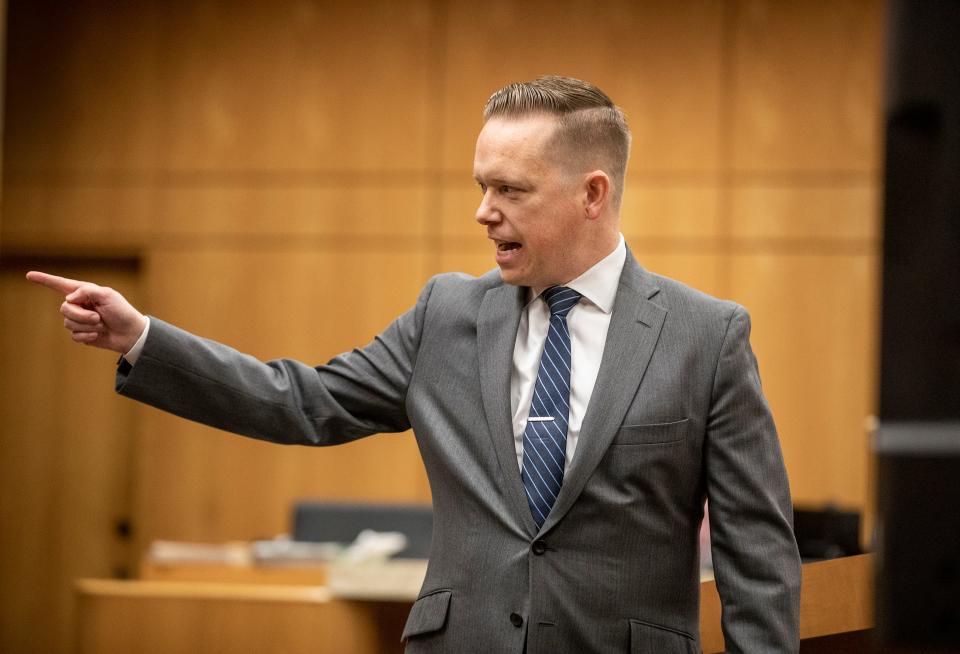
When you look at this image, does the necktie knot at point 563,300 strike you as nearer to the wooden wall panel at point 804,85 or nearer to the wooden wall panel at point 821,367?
the wooden wall panel at point 821,367

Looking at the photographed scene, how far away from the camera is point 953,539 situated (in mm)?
859

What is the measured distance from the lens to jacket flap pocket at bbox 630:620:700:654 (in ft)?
6.09

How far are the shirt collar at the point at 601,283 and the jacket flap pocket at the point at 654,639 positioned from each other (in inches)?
21.4

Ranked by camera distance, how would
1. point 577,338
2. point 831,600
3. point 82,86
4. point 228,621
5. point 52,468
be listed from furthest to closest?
point 52,468
point 82,86
point 228,621
point 831,600
point 577,338

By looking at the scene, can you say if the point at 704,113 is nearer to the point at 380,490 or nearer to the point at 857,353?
the point at 857,353

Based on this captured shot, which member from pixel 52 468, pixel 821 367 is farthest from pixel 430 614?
pixel 52 468

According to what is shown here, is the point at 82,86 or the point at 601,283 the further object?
the point at 82,86

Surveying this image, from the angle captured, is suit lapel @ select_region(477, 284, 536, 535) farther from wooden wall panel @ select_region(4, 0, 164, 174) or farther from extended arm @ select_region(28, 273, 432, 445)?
wooden wall panel @ select_region(4, 0, 164, 174)

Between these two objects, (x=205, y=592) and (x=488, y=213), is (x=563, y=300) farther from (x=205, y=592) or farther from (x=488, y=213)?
(x=205, y=592)

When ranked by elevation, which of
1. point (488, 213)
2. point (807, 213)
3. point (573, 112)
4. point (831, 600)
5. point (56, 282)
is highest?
point (807, 213)

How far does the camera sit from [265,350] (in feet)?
21.9

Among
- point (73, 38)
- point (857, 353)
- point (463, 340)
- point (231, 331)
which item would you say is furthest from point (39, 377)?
point (463, 340)

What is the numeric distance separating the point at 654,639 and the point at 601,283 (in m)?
0.61

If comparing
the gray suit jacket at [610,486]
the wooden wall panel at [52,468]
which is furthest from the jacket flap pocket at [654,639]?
the wooden wall panel at [52,468]
